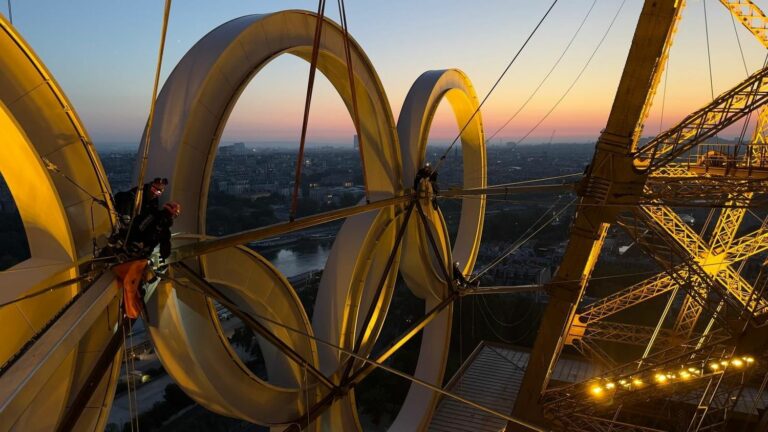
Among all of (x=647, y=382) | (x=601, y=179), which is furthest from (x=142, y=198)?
(x=647, y=382)

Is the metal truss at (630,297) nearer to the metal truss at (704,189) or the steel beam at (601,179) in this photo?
the steel beam at (601,179)

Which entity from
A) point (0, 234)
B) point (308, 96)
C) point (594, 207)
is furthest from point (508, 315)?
point (308, 96)

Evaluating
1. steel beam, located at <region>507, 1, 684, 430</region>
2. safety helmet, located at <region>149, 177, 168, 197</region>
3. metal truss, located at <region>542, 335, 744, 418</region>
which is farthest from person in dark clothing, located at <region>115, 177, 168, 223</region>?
metal truss, located at <region>542, 335, 744, 418</region>

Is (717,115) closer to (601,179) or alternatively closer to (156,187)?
(601,179)

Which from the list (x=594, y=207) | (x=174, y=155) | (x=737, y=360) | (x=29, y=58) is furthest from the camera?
(x=594, y=207)

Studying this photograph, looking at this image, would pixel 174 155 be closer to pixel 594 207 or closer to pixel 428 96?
pixel 428 96

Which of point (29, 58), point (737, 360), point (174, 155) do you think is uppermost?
point (29, 58)

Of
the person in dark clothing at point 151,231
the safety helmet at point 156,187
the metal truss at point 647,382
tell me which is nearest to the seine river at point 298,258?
the metal truss at point 647,382
